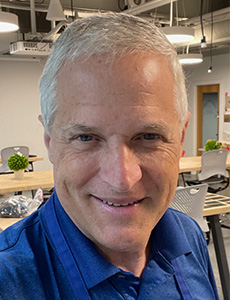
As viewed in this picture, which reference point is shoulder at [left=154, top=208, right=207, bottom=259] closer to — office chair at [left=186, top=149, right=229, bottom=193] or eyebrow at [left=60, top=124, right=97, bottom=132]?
eyebrow at [left=60, top=124, right=97, bottom=132]

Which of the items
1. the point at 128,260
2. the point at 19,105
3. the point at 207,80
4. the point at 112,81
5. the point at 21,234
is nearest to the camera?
the point at 112,81

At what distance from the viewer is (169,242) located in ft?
3.31

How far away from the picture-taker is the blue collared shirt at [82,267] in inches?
30.2

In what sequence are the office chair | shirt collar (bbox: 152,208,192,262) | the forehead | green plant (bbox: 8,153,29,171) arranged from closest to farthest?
the forehead → shirt collar (bbox: 152,208,192,262) → green plant (bbox: 8,153,29,171) → the office chair

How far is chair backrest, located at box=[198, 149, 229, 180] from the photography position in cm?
555

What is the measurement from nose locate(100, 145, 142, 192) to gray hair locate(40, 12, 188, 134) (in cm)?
15

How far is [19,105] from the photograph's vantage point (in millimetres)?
9828

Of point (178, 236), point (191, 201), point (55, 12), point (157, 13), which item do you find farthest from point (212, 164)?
point (178, 236)

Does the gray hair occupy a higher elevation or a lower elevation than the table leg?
higher

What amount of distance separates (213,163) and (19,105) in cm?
581

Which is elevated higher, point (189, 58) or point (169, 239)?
point (189, 58)

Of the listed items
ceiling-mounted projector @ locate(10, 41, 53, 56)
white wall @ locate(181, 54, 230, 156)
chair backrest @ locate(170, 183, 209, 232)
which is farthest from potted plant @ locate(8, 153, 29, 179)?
white wall @ locate(181, 54, 230, 156)

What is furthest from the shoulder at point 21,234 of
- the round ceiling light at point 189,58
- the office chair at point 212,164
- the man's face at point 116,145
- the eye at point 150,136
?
the round ceiling light at point 189,58

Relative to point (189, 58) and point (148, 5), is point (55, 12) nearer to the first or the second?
point (148, 5)
